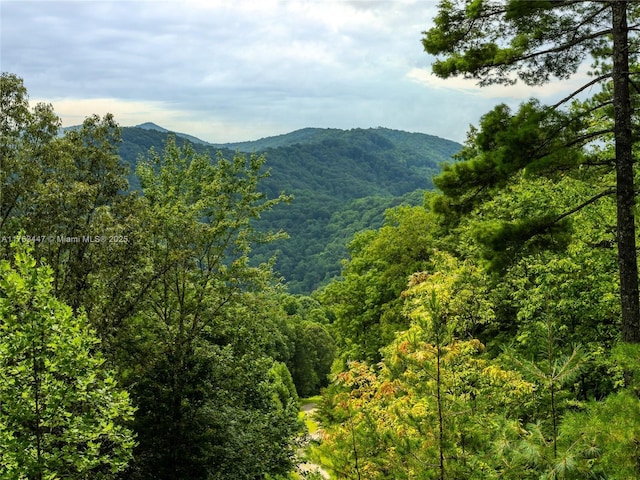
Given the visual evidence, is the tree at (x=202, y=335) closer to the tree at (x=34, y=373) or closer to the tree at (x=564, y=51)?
the tree at (x=34, y=373)

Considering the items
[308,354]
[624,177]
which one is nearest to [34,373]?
[624,177]

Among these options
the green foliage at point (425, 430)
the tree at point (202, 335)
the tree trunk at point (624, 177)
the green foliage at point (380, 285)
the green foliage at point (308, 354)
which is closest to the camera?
the green foliage at point (425, 430)

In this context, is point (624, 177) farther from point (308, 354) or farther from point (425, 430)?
point (308, 354)

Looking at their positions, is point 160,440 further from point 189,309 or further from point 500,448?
point 500,448

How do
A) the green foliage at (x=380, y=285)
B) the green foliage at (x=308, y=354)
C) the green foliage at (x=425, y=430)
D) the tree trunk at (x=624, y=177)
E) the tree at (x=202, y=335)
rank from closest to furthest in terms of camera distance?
the green foliage at (x=425, y=430)
the tree trunk at (x=624, y=177)
the tree at (x=202, y=335)
the green foliage at (x=380, y=285)
the green foliage at (x=308, y=354)

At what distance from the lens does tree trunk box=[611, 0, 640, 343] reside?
7160 mm

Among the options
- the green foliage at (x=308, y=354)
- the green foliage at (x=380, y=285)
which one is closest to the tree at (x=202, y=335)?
the green foliage at (x=380, y=285)

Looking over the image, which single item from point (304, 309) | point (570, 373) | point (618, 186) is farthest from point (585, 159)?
point (304, 309)

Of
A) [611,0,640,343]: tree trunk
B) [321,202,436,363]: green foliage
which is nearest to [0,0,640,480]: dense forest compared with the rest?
[611,0,640,343]: tree trunk

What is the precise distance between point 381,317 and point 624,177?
1601 cm

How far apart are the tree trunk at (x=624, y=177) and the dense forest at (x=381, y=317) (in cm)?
3

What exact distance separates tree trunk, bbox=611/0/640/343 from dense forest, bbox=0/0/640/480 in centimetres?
3

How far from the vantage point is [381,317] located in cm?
2273

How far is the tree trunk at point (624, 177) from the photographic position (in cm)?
716
